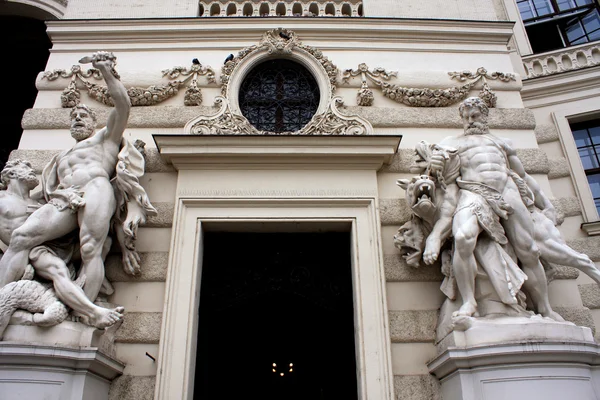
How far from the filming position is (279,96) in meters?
7.50

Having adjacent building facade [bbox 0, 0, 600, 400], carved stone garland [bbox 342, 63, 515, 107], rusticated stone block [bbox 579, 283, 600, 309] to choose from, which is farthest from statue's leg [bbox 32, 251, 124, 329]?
rusticated stone block [bbox 579, 283, 600, 309]

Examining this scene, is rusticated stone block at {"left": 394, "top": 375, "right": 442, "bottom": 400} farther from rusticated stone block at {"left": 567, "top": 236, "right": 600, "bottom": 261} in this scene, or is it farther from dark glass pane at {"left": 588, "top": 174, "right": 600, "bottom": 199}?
dark glass pane at {"left": 588, "top": 174, "right": 600, "bottom": 199}

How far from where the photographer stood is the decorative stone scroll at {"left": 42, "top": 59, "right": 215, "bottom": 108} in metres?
7.23

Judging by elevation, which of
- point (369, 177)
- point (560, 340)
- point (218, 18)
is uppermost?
point (218, 18)

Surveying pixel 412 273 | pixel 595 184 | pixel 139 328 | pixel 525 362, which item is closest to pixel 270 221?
pixel 412 273

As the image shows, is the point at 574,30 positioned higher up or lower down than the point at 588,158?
higher up

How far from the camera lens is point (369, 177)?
6.64 m

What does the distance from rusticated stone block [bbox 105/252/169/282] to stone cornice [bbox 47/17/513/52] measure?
3.74 meters

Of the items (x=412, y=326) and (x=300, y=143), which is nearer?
(x=412, y=326)

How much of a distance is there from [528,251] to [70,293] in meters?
5.35

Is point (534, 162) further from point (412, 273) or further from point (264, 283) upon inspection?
point (264, 283)

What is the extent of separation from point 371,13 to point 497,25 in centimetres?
217

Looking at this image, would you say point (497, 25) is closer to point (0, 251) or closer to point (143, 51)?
point (143, 51)

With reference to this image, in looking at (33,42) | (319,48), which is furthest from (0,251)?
(33,42)
